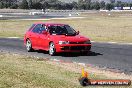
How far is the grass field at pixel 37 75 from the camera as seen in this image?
10.0 metres

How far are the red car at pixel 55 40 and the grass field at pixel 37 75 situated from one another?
143 inches

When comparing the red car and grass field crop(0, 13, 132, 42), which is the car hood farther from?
grass field crop(0, 13, 132, 42)

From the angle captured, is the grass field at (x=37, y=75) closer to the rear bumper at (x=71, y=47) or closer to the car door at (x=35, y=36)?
the rear bumper at (x=71, y=47)

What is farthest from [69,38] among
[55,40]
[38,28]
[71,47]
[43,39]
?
[38,28]

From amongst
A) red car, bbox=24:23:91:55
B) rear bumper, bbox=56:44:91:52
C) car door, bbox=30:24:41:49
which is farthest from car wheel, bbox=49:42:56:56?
car door, bbox=30:24:41:49

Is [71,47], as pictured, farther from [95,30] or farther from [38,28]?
[95,30]

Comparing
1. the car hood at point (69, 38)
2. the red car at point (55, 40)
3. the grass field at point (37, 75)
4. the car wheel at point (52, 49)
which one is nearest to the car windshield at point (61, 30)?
the red car at point (55, 40)

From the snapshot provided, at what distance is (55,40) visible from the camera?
18.2 metres

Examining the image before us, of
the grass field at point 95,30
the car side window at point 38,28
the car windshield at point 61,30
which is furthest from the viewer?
the grass field at point 95,30

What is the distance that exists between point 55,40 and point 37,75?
6912 mm

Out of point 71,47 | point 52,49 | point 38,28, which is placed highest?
point 38,28

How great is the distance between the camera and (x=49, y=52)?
18500 mm

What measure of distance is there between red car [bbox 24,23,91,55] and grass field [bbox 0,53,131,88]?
3.64 metres

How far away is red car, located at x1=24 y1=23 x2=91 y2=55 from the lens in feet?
59.3
